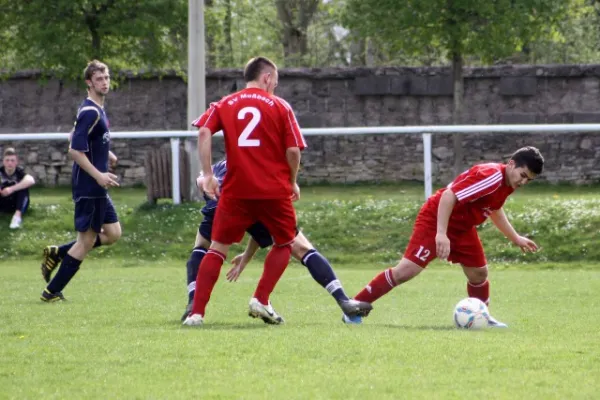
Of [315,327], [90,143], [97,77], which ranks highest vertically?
[97,77]

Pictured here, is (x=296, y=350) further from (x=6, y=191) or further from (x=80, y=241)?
(x=6, y=191)

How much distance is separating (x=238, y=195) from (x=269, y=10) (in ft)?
114

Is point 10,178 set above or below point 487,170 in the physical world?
below

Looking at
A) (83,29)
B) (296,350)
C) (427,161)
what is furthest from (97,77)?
(83,29)

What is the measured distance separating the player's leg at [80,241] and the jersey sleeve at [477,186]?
3.60 metres

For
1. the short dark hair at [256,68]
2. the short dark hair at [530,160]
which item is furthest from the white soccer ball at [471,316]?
the short dark hair at [256,68]

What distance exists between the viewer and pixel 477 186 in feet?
27.6

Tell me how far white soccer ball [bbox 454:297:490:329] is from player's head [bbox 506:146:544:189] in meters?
0.92

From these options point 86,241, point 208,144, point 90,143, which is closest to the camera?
point 208,144

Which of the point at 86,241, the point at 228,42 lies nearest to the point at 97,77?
the point at 86,241

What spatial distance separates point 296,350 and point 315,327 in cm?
137

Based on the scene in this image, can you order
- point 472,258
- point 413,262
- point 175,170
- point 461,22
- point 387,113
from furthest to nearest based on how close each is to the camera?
point 387,113 → point 461,22 → point 175,170 → point 472,258 → point 413,262

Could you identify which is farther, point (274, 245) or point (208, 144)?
point (274, 245)

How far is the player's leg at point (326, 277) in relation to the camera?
27.8 feet
